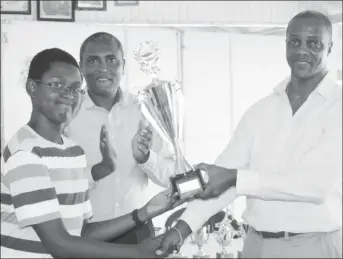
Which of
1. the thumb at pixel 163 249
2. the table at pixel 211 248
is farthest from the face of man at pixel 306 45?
the table at pixel 211 248

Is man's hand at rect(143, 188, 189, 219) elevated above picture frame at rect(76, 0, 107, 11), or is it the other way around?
picture frame at rect(76, 0, 107, 11)

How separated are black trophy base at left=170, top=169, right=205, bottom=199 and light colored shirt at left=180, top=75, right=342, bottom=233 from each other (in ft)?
0.54

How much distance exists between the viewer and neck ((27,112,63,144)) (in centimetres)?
163

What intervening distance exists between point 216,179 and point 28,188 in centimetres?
67

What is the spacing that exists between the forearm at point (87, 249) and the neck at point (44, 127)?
31cm

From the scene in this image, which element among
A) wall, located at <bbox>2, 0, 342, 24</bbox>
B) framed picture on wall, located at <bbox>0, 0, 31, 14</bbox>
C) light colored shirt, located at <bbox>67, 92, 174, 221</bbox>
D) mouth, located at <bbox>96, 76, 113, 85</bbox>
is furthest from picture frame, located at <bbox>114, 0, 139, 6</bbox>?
mouth, located at <bbox>96, 76, 113, 85</bbox>

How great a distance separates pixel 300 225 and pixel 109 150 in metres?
0.83

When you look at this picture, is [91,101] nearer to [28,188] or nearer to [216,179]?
[216,179]

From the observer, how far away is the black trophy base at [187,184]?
172 cm

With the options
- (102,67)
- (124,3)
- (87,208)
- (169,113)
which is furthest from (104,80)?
(124,3)

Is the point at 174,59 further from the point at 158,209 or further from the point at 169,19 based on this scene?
the point at 158,209

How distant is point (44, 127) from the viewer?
5.39 feet

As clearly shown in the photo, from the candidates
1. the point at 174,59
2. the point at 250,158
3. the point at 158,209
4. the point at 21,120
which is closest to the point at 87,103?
the point at 158,209

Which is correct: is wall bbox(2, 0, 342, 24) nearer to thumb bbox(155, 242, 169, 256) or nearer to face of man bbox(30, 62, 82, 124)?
face of man bbox(30, 62, 82, 124)
